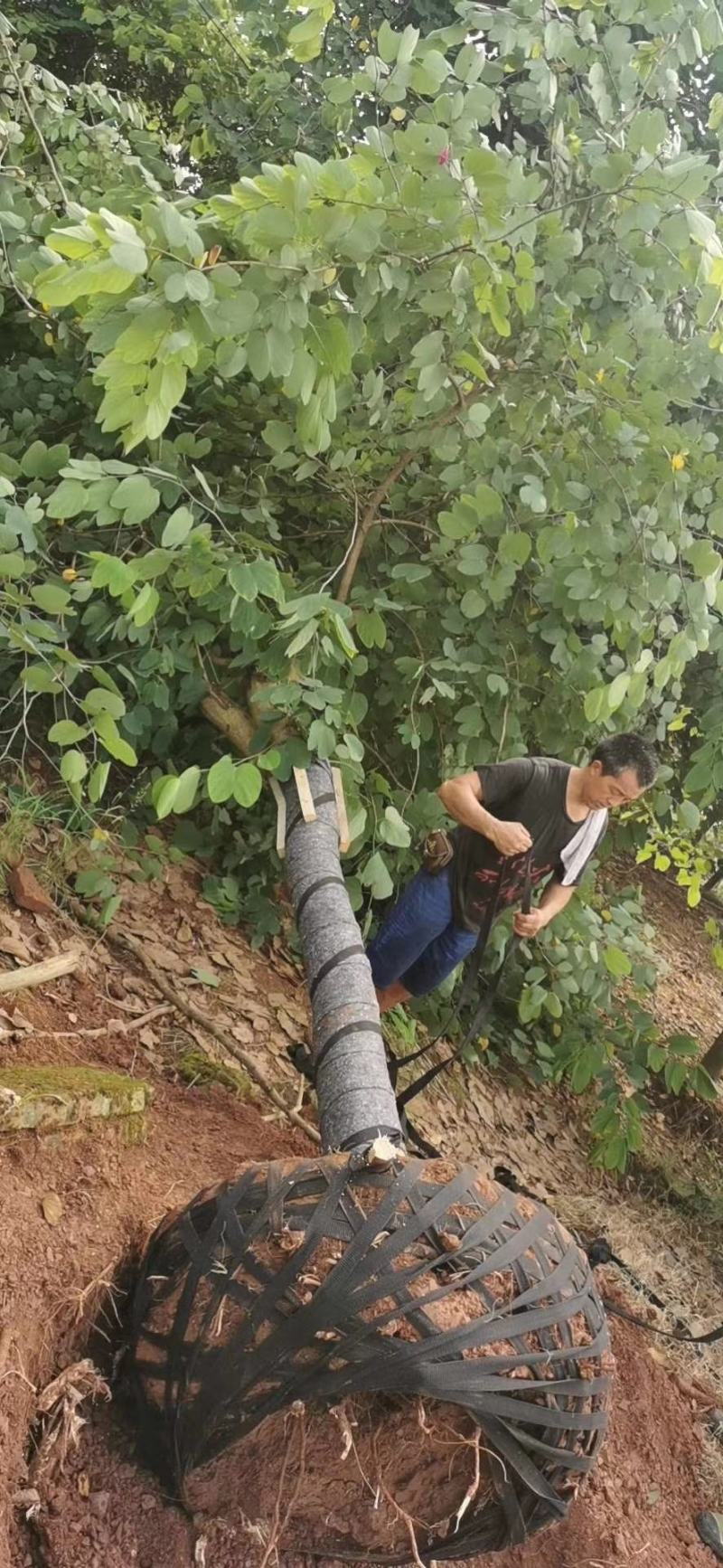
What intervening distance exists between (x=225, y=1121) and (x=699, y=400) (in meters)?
2.45

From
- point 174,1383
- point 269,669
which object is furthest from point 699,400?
point 174,1383

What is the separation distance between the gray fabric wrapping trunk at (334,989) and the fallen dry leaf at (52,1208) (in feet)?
1.38

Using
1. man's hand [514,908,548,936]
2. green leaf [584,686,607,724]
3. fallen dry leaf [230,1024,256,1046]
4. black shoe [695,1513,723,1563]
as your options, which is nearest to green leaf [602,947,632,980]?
man's hand [514,908,548,936]

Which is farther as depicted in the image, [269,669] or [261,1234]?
[269,669]

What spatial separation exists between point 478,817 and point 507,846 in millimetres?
100

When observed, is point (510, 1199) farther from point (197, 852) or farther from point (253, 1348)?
point (197, 852)

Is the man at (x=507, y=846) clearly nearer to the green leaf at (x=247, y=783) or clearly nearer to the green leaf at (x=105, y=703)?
the green leaf at (x=247, y=783)

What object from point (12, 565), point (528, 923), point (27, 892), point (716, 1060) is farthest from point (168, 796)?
point (716, 1060)

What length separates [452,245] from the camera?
1693 mm

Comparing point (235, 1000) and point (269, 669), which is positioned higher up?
point (269, 669)

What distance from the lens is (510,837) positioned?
2.26 metres

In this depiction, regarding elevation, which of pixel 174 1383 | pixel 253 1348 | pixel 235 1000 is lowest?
pixel 235 1000

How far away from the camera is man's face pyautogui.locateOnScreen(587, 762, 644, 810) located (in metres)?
2.23

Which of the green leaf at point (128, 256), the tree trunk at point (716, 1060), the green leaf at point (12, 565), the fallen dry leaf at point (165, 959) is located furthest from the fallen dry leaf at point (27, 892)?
the tree trunk at point (716, 1060)
